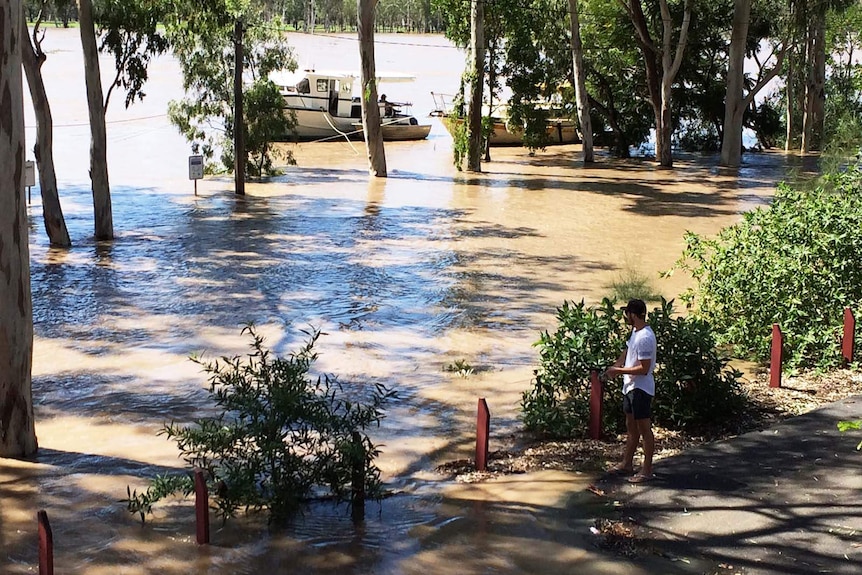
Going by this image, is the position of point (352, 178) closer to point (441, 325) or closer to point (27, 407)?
point (441, 325)

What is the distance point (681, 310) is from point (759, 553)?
8.37m

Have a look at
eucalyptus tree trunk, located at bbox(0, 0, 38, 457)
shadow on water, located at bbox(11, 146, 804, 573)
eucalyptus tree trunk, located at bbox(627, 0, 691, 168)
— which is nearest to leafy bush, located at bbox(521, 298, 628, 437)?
shadow on water, located at bbox(11, 146, 804, 573)

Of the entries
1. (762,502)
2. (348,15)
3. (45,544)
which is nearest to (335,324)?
(762,502)

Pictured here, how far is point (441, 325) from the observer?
14258 millimetres

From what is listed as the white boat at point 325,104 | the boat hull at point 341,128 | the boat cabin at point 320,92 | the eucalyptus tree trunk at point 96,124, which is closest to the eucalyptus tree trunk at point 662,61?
the white boat at point 325,104

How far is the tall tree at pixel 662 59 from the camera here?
32156 millimetres

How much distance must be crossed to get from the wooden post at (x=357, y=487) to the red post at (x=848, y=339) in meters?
5.91

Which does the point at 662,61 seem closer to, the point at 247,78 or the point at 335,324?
the point at 247,78

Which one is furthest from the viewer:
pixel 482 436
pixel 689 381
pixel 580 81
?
pixel 580 81

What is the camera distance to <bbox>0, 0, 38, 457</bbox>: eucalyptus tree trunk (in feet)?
29.7

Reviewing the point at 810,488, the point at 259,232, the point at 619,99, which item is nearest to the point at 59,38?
the point at 619,99

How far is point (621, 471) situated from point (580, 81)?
26661 mm

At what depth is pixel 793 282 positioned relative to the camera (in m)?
11.3

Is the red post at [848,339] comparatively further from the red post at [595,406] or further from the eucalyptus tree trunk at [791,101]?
the eucalyptus tree trunk at [791,101]
